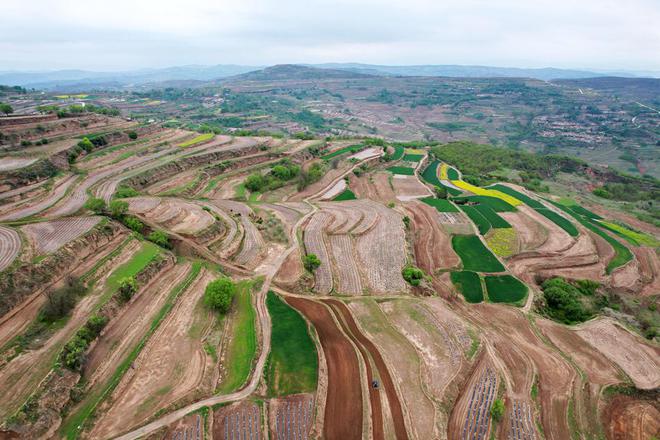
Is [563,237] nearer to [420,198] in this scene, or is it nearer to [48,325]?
[420,198]

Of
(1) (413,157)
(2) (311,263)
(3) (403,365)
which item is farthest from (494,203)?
(3) (403,365)

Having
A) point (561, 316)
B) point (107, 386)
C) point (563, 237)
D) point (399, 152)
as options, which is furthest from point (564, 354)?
point (399, 152)

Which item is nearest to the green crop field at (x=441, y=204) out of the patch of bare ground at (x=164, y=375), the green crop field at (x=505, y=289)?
the green crop field at (x=505, y=289)

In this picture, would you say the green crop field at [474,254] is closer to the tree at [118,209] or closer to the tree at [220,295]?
the tree at [220,295]

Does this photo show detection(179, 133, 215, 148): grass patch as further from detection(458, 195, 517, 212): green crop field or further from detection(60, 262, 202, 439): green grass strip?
detection(458, 195, 517, 212): green crop field

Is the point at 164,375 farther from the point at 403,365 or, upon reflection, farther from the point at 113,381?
the point at 403,365
